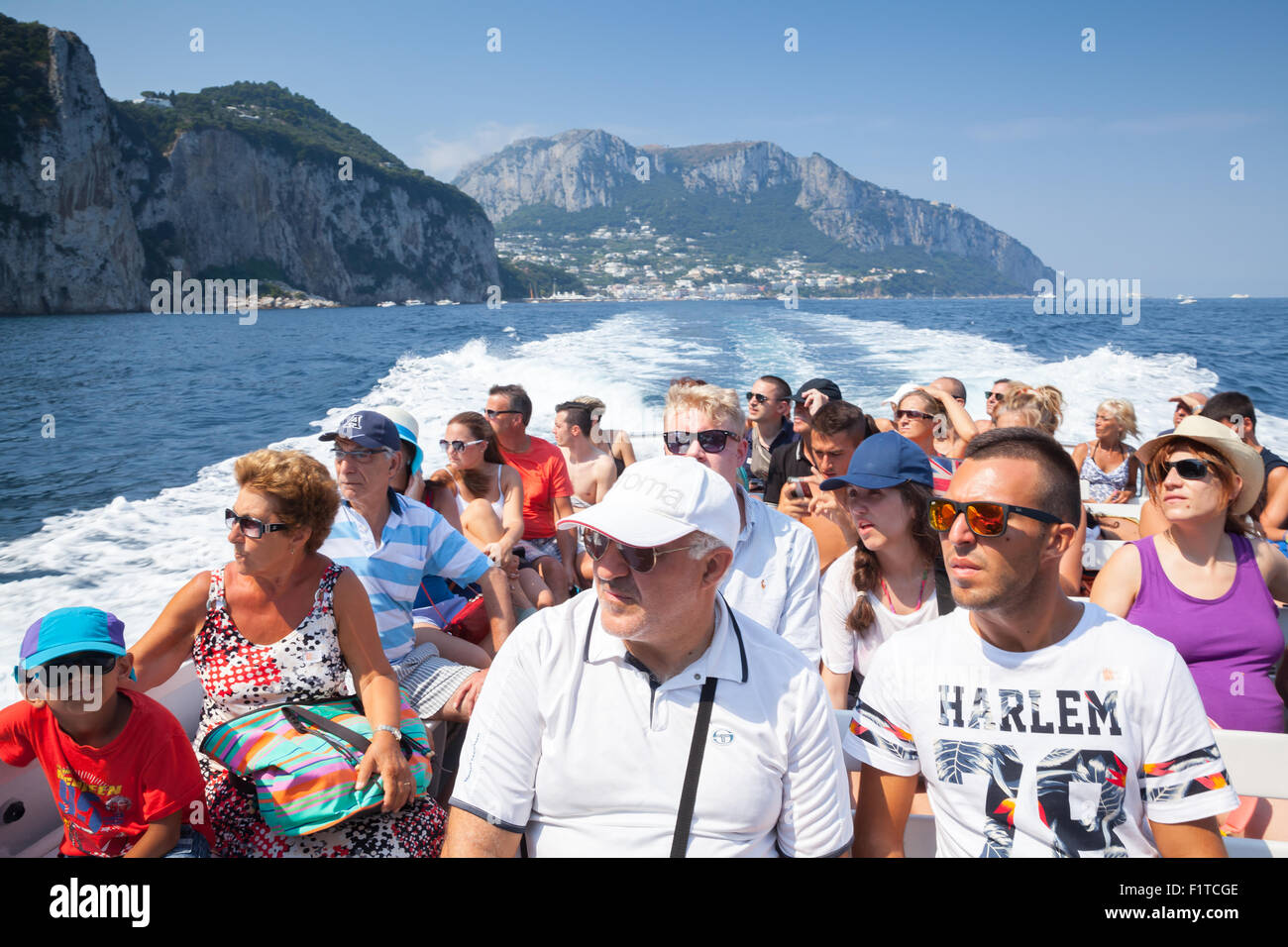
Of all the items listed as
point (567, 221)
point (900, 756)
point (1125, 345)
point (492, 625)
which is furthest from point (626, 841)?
point (567, 221)

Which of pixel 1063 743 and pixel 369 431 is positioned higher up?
pixel 369 431

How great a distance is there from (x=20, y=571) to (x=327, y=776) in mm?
7869

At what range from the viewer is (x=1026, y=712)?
1650mm

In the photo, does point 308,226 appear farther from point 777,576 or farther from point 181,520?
point 777,576

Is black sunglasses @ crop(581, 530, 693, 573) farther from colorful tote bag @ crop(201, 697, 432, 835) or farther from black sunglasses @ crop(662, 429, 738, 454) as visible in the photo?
black sunglasses @ crop(662, 429, 738, 454)

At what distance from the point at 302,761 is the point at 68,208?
78159mm

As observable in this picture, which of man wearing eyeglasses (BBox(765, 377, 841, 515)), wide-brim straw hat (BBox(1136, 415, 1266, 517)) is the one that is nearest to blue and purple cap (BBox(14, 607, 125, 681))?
wide-brim straw hat (BBox(1136, 415, 1266, 517))

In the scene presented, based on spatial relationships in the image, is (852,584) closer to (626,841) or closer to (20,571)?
(626,841)

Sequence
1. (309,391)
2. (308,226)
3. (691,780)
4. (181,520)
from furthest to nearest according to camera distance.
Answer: (308,226)
(309,391)
(181,520)
(691,780)

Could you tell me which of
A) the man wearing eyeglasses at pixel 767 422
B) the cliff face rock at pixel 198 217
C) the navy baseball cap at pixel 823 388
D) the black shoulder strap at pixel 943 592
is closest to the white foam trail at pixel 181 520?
the man wearing eyeglasses at pixel 767 422

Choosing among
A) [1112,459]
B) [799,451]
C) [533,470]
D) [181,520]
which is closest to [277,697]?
[533,470]

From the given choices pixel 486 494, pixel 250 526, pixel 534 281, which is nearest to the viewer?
pixel 250 526

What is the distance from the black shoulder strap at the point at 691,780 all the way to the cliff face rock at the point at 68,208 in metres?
72.2

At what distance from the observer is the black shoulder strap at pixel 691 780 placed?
5.17ft
